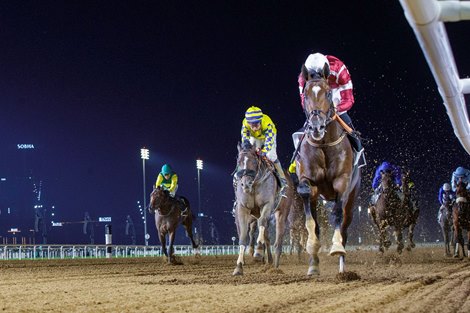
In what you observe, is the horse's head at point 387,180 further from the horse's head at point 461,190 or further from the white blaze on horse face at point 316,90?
the white blaze on horse face at point 316,90

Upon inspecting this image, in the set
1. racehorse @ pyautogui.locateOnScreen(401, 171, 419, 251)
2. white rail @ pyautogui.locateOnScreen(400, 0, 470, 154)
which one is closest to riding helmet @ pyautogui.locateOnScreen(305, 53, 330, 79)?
white rail @ pyautogui.locateOnScreen(400, 0, 470, 154)

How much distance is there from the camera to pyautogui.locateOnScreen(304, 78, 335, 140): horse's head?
10133 mm

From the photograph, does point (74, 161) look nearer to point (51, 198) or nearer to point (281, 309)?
point (51, 198)

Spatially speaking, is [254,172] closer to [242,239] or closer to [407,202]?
[242,239]

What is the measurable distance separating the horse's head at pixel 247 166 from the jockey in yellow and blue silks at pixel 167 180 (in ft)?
34.5

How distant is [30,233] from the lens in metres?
102

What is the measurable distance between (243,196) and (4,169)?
105m

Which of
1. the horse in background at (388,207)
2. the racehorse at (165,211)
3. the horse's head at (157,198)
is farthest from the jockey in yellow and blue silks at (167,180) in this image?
the horse in background at (388,207)

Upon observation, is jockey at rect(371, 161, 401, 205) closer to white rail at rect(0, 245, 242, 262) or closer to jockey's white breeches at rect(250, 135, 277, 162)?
jockey's white breeches at rect(250, 135, 277, 162)

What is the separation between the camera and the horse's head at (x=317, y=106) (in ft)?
33.2

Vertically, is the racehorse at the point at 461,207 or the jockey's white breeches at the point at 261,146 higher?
the jockey's white breeches at the point at 261,146

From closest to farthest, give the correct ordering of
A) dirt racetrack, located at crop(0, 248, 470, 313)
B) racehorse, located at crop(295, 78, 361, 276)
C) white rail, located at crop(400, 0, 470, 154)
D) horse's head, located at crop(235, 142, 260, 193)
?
1. white rail, located at crop(400, 0, 470, 154)
2. dirt racetrack, located at crop(0, 248, 470, 313)
3. racehorse, located at crop(295, 78, 361, 276)
4. horse's head, located at crop(235, 142, 260, 193)

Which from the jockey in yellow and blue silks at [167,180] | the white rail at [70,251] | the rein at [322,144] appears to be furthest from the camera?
the white rail at [70,251]

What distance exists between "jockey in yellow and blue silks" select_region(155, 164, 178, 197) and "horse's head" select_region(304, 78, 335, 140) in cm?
1357
